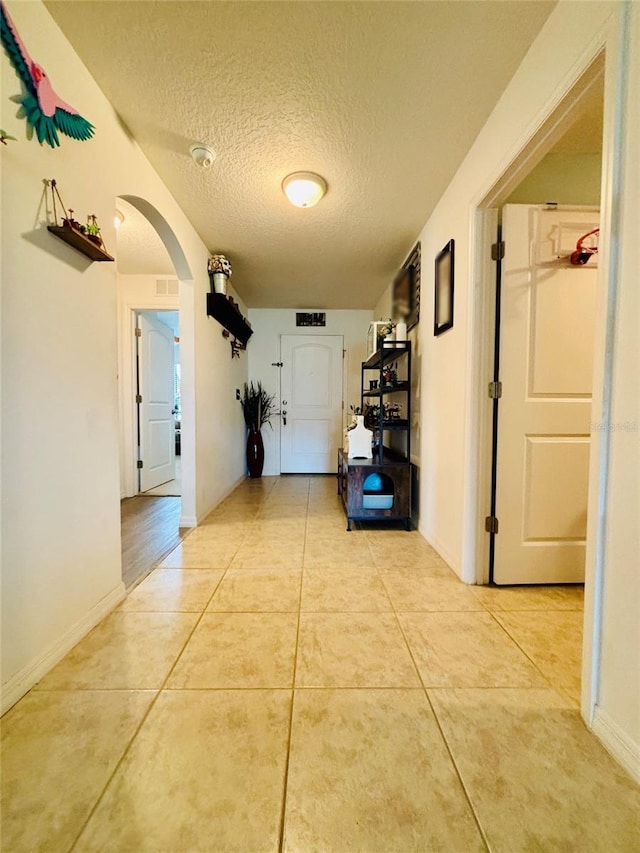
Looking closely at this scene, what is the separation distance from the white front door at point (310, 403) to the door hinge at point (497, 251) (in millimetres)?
3027

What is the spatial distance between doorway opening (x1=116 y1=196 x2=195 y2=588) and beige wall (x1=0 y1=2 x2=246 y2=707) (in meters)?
0.45

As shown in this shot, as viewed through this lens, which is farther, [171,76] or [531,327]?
[531,327]

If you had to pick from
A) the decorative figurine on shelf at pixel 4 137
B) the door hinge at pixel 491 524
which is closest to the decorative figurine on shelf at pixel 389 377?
the door hinge at pixel 491 524

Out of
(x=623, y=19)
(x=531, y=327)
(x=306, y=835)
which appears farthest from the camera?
(x=531, y=327)

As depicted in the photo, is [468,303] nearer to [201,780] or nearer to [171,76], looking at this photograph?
[171,76]

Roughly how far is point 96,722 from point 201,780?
378 millimetres

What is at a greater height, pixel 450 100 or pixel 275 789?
pixel 450 100

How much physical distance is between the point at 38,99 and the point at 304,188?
4.05 ft

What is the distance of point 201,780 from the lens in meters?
0.75

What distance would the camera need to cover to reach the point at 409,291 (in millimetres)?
2732

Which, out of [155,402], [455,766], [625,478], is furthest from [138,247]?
[455,766]

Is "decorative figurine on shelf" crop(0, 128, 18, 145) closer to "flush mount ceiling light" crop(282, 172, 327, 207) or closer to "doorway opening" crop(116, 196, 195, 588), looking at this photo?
"doorway opening" crop(116, 196, 195, 588)

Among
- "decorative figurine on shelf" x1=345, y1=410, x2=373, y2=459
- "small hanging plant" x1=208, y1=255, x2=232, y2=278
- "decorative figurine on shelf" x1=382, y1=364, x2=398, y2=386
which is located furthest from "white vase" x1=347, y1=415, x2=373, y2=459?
"small hanging plant" x1=208, y1=255, x2=232, y2=278

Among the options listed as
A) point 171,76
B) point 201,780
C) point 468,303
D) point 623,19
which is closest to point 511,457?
point 468,303
